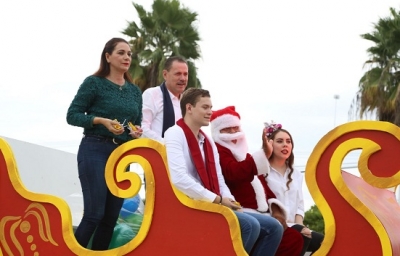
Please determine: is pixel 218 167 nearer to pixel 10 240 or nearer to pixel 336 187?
pixel 336 187

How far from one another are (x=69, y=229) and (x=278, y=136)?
176cm

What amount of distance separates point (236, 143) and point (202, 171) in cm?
82

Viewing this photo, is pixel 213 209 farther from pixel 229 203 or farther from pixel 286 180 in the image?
pixel 286 180

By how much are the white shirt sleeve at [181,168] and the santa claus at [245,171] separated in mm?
497

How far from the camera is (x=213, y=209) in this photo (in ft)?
16.2

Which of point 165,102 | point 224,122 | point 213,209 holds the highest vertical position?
point 165,102

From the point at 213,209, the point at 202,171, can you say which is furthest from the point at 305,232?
the point at 213,209

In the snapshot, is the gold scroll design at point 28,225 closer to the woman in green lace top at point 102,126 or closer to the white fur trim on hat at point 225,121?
the woman in green lace top at point 102,126

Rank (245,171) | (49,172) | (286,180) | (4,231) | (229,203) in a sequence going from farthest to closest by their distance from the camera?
(49,172) < (286,180) < (245,171) < (4,231) < (229,203)

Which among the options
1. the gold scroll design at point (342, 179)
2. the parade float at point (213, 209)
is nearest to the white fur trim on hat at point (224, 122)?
the parade float at point (213, 209)

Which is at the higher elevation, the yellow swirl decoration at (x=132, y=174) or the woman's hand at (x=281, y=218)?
the yellow swirl decoration at (x=132, y=174)

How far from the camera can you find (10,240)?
5484 mm

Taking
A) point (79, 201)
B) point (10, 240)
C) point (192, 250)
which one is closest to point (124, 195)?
point (192, 250)

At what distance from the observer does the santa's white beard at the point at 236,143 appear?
608 cm
